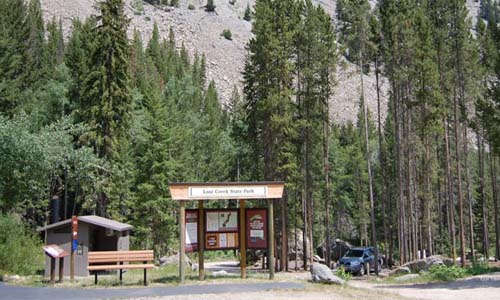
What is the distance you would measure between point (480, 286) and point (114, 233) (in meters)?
13.4

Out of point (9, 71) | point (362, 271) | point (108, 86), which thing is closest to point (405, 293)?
point (362, 271)

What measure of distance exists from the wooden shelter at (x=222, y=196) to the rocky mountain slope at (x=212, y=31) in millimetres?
85032

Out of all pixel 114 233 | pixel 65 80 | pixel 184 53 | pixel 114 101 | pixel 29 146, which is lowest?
pixel 114 233

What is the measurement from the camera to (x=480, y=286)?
16.7 metres

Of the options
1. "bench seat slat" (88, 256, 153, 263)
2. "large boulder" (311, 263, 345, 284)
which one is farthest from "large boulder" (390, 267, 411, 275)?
"bench seat slat" (88, 256, 153, 263)

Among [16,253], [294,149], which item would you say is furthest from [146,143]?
[16,253]

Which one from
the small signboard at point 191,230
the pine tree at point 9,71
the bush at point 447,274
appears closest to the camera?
the small signboard at point 191,230

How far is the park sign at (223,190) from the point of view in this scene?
1655cm

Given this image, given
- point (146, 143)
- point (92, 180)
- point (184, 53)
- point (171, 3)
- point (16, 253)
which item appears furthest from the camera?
point (171, 3)

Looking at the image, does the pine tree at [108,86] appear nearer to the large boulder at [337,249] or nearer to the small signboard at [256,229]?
the small signboard at [256,229]

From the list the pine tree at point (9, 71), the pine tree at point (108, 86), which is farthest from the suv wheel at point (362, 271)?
the pine tree at point (9, 71)

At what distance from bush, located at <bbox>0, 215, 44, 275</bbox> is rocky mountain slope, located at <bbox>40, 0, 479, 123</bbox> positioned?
8329 centimetres

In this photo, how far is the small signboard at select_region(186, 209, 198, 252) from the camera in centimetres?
1733

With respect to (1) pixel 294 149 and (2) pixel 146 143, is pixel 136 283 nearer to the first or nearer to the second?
(1) pixel 294 149
